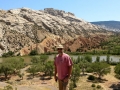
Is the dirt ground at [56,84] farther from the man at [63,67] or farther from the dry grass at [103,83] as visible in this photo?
the man at [63,67]

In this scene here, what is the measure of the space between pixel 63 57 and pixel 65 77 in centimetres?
95

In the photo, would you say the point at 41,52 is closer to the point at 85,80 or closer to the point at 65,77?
the point at 85,80

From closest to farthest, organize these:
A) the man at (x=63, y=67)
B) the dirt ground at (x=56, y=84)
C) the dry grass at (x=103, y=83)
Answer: the man at (x=63, y=67) < the dirt ground at (x=56, y=84) < the dry grass at (x=103, y=83)

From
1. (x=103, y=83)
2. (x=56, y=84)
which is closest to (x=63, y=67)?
(x=56, y=84)

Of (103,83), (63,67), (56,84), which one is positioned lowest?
(103,83)

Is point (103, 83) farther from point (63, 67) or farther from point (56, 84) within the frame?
point (63, 67)

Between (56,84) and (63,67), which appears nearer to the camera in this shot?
(63,67)

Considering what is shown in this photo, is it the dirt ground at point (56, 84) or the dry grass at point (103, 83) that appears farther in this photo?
the dry grass at point (103, 83)

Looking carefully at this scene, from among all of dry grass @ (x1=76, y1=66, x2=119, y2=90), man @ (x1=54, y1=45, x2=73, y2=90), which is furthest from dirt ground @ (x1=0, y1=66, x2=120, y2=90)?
man @ (x1=54, y1=45, x2=73, y2=90)

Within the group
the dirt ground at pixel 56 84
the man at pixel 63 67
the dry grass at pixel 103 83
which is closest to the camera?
the man at pixel 63 67

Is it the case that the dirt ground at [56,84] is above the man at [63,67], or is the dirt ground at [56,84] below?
below

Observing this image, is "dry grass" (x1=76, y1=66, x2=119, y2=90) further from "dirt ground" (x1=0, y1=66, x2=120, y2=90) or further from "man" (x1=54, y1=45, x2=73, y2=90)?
"man" (x1=54, y1=45, x2=73, y2=90)

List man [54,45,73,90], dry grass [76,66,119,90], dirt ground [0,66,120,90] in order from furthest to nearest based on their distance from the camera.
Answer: dry grass [76,66,119,90] → dirt ground [0,66,120,90] → man [54,45,73,90]

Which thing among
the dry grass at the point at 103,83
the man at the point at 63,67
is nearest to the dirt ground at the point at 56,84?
the dry grass at the point at 103,83
